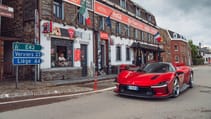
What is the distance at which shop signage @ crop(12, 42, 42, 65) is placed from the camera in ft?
36.1

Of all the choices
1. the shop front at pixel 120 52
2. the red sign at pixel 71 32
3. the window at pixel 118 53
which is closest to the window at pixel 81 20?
the red sign at pixel 71 32

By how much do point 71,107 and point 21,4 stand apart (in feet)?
37.0

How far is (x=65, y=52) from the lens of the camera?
1794 centimetres

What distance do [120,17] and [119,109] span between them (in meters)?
20.5

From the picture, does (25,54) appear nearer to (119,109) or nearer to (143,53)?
(119,109)

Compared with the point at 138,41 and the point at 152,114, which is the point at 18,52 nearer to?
the point at 152,114

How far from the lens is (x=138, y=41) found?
31.7 metres

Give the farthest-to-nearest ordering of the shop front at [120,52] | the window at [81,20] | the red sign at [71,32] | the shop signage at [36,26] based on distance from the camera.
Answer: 1. the shop front at [120,52]
2. the window at [81,20]
3. the red sign at [71,32]
4. the shop signage at [36,26]

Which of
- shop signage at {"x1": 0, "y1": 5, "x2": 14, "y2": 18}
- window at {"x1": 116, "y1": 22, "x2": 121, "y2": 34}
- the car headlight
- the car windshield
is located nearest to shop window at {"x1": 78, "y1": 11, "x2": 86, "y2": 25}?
shop signage at {"x1": 0, "y1": 5, "x2": 14, "y2": 18}

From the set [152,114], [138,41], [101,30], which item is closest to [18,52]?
[152,114]

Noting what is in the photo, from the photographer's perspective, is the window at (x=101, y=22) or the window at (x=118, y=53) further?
the window at (x=118, y=53)

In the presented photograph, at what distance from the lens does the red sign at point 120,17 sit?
73.4 ft

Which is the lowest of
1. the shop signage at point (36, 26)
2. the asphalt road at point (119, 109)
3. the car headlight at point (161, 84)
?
the asphalt road at point (119, 109)

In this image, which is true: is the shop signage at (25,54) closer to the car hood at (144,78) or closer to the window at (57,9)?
the car hood at (144,78)
